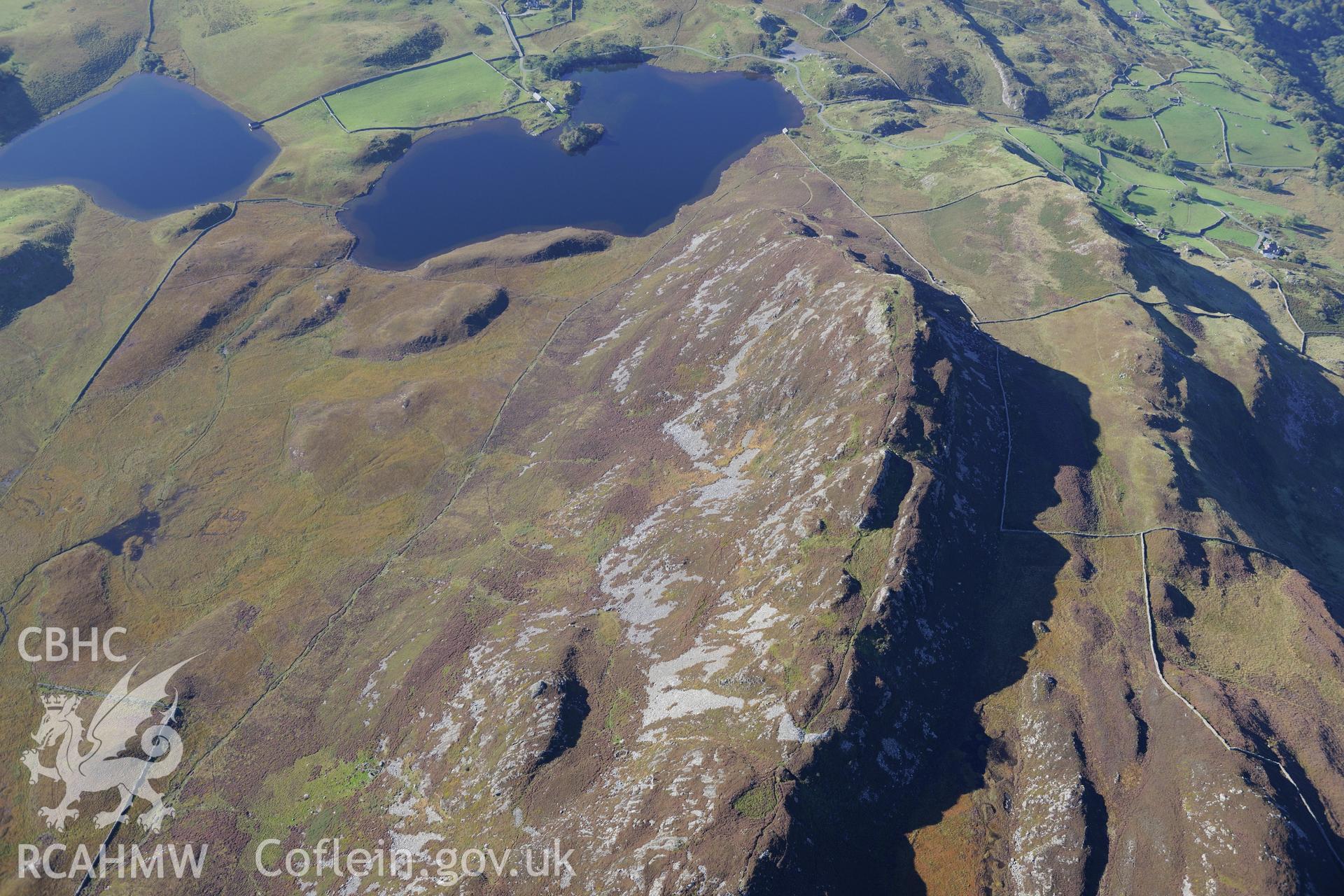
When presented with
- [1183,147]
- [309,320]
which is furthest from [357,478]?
[1183,147]

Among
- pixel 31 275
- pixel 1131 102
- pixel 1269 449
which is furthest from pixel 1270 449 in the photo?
pixel 31 275

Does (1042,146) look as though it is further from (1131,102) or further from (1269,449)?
(1269,449)

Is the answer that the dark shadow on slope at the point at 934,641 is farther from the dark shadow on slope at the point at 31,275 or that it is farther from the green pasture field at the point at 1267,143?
the green pasture field at the point at 1267,143

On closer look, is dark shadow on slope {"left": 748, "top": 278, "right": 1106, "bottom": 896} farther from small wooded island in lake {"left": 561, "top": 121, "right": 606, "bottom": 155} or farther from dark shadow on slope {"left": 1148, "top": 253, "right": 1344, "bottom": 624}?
small wooded island in lake {"left": 561, "top": 121, "right": 606, "bottom": 155}

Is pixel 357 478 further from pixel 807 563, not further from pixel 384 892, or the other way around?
pixel 807 563

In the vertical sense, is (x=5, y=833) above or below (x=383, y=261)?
below

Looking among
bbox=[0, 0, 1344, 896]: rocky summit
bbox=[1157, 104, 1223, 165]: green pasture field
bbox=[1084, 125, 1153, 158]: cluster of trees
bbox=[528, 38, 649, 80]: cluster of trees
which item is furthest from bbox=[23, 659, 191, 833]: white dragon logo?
bbox=[1157, 104, 1223, 165]: green pasture field
